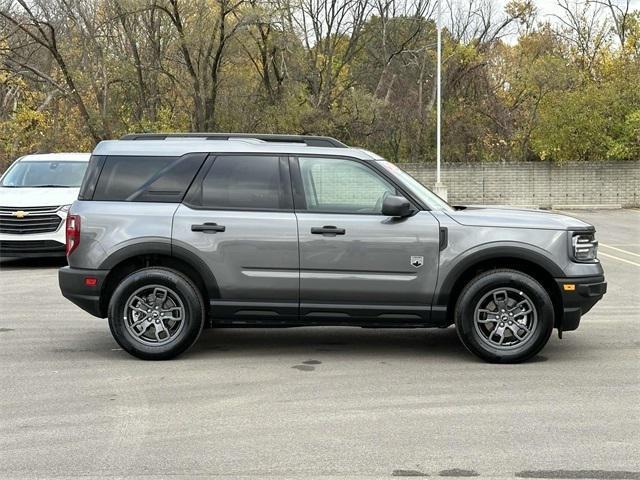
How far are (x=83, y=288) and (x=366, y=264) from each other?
248 centimetres

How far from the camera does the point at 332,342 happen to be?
7.77m

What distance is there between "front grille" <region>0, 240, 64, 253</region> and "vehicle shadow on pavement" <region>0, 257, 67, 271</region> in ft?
1.70

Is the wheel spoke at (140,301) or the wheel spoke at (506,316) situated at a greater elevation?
the wheel spoke at (140,301)

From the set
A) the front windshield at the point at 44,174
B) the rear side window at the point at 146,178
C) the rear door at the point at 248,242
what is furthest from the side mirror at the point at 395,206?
the front windshield at the point at 44,174

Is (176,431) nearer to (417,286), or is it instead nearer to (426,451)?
(426,451)

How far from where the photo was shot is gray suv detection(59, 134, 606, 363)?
670cm

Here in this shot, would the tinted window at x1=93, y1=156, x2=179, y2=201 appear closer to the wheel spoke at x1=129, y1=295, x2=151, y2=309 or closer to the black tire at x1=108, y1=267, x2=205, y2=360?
the black tire at x1=108, y1=267, x2=205, y2=360

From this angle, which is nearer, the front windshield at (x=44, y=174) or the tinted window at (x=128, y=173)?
the tinted window at (x=128, y=173)

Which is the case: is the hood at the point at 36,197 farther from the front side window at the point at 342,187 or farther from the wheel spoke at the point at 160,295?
the front side window at the point at 342,187

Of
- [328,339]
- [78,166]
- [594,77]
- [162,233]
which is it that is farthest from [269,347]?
[594,77]

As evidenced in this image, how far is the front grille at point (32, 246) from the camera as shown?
43.4 ft

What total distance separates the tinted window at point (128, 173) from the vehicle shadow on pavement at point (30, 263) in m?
7.43

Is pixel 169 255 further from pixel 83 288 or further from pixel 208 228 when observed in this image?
pixel 83 288

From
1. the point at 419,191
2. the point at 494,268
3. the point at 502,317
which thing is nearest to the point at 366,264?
the point at 419,191
